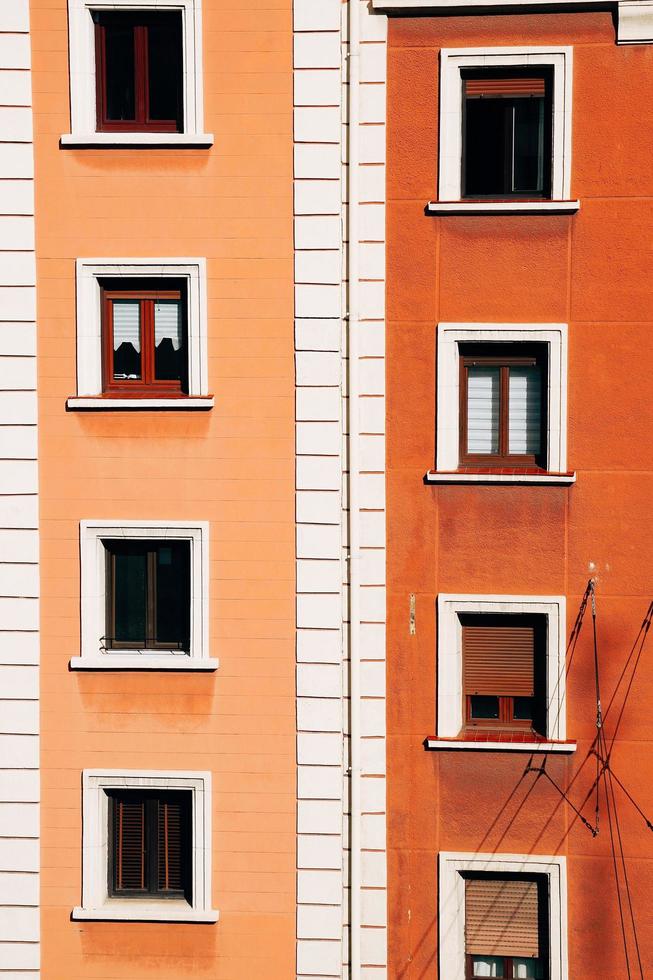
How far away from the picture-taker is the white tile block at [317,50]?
13.7m

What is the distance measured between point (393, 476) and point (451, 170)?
435cm

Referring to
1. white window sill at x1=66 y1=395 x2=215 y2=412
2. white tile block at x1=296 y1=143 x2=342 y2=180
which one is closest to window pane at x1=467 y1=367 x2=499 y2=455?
white tile block at x1=296 y1=143 x2=342 y2=180

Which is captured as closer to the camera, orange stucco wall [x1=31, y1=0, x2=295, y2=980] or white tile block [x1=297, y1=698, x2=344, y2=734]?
orange stucco wall [x1=31, y1=0, x2=295, y2=980]

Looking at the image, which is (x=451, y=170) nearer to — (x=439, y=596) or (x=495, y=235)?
(x=495, y=235)

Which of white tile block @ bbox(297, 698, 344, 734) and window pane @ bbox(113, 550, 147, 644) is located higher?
window pane @ bbox(113, 550, 147, 644)

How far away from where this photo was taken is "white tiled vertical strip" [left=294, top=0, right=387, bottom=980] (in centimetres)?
1374

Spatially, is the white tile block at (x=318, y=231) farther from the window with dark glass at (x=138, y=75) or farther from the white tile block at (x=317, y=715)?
the white tile block at (x=317, y=715)

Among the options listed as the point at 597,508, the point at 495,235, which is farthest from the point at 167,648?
the point at 495,235

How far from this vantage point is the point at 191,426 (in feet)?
45.9

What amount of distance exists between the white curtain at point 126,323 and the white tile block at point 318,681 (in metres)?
5.19

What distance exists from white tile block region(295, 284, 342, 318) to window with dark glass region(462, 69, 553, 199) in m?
2.48

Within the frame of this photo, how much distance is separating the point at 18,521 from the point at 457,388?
6.50m

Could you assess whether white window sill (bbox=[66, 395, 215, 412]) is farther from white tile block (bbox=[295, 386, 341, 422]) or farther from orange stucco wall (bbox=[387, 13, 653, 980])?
orange stucco wall (bbox=[387, 13, 653, 980])

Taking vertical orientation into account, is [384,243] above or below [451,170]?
below
